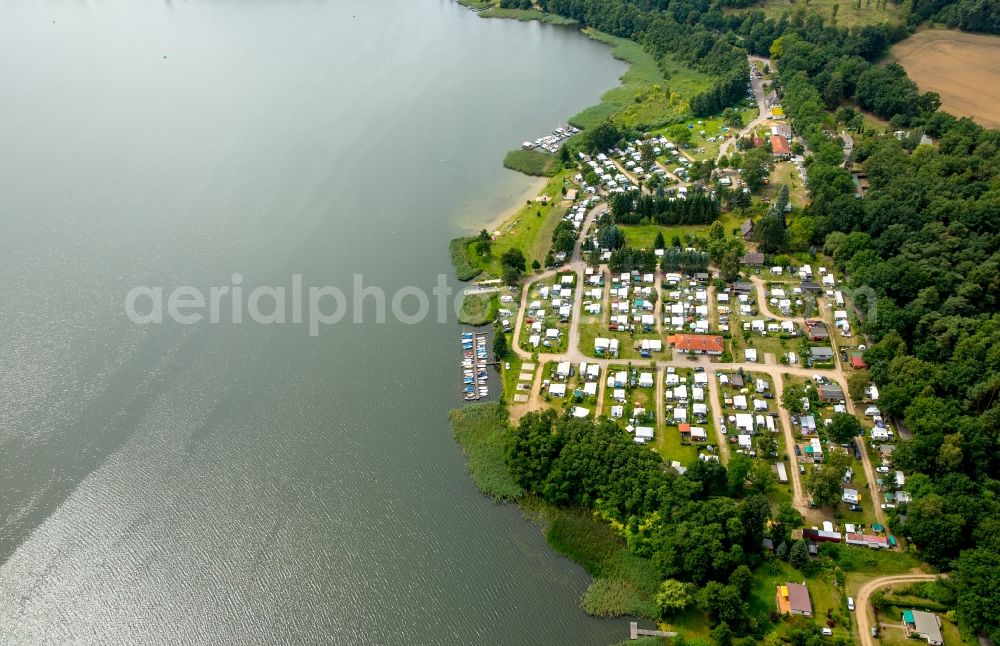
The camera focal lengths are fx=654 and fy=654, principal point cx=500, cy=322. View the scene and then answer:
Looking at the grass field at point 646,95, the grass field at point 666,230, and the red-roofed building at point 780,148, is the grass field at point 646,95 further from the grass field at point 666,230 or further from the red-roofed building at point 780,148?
the grass field at point 666,230

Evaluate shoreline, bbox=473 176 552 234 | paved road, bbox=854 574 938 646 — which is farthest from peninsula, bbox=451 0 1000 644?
shoreline, bbox=473 176 552 234

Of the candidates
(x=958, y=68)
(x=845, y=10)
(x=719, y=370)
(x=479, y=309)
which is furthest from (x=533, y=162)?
(x=845, y=10)

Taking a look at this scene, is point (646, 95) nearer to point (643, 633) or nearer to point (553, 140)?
point (553, 140)

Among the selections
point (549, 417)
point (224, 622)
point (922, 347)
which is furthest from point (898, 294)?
point (224, 622)

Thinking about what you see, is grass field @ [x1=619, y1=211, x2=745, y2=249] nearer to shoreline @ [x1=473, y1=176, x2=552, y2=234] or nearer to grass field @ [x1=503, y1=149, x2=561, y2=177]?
shoreline @ [x1=473, y1=176, x2=552, y2=234]

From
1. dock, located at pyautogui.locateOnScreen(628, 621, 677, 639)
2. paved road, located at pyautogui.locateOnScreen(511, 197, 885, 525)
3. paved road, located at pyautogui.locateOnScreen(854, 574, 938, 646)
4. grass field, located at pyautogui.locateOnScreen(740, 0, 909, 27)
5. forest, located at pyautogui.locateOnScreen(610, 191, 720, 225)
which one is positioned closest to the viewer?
paved road, located at pyautogui.locateOnScreen(854, 574, 938, 646)

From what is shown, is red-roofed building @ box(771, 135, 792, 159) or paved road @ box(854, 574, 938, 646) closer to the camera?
paved road @ box(854, 574, 938, 646)
